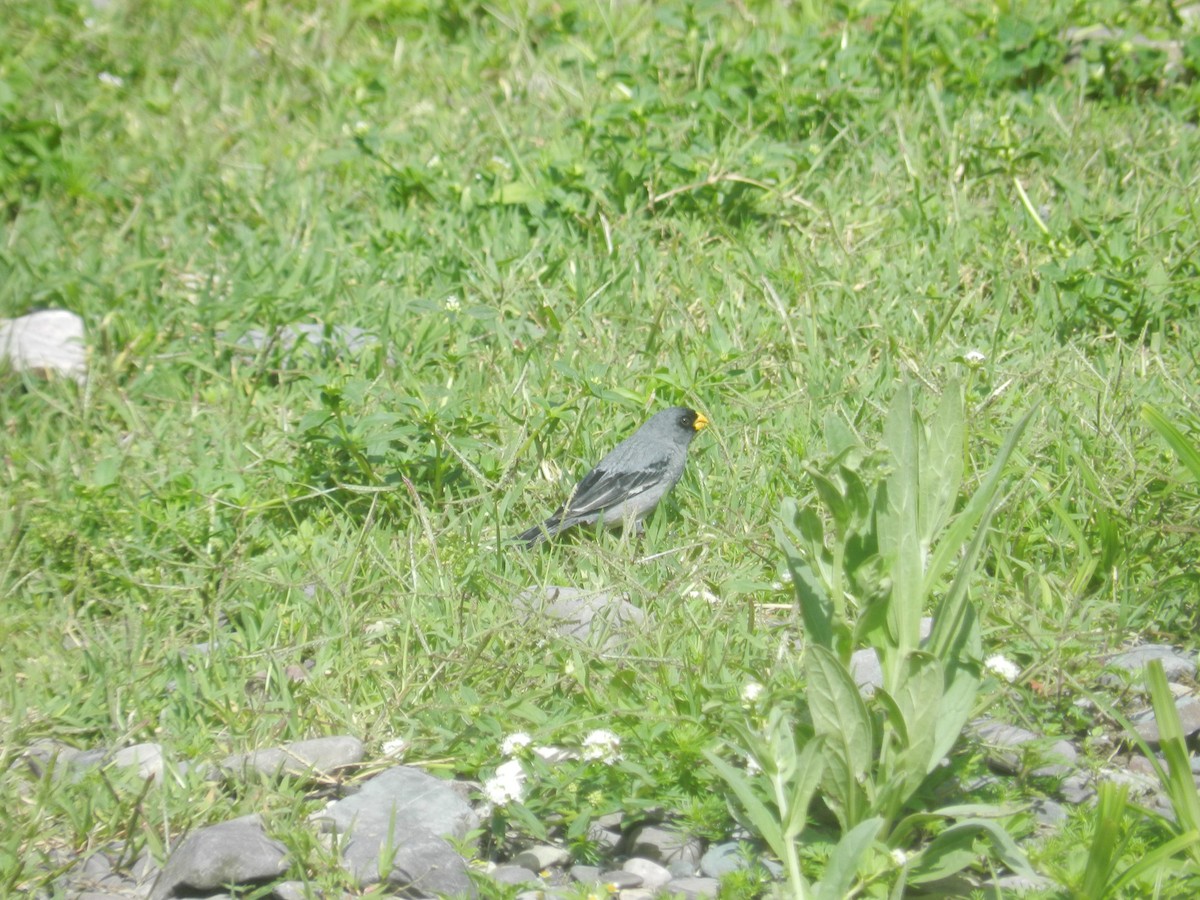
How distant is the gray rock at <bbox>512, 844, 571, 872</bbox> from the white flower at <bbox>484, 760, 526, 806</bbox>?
13 centimetres

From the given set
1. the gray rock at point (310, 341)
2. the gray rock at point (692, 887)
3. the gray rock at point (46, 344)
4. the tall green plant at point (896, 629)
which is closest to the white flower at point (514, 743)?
the gray rock at point (692, 887)

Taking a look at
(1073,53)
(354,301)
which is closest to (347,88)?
(354,301)

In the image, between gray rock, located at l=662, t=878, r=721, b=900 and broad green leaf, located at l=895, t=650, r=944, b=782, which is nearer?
broad green leaf, located at l=895, t=650, r=944, b=782

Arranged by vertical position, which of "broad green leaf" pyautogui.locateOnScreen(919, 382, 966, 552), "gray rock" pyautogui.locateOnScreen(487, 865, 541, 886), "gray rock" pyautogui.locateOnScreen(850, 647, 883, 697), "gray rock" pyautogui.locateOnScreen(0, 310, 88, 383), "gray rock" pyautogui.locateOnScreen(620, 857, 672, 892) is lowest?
"gray rock" pyautogui.locateOnScreen(0, 310, 88, 383)

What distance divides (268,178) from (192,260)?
2.41 ft

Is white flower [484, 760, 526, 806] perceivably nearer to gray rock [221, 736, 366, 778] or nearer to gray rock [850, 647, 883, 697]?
gray rock [221, 736, 366, 778]

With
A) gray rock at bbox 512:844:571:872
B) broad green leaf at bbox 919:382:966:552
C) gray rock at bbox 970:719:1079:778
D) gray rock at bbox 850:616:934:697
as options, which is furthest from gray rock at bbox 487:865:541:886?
broad green leaf at bbox 919:382:966:552

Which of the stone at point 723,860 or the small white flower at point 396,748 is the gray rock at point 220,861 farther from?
the stone at point 723,860

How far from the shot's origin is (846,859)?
2.41 meters

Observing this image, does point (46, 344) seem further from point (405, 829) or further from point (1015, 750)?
point (1015, 750)

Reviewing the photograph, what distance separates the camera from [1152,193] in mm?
5312

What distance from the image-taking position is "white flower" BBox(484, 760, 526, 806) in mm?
2861

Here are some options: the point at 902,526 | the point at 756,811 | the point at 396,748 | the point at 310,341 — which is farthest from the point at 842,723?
the point at 310,341

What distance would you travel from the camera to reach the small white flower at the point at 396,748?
3.21 m
